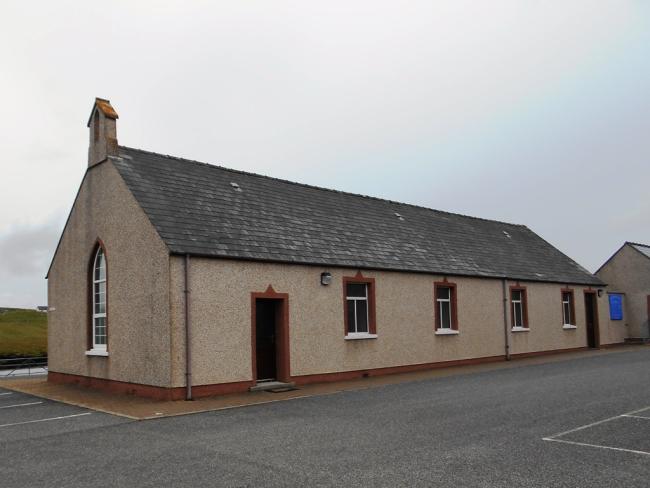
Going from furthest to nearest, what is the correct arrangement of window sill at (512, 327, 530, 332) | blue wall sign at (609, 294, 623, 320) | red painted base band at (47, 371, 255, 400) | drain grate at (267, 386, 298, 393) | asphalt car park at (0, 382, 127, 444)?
1. blue wall sign at (609, 294, 623, 320)
2. window sill at (512, 327, 530, 332)
3. drain grate at (267, 386, 298, 393)
4. red painted base band at (47, 371, 255, 400)
5. asphalt car park at (0, 382, 127, 444)

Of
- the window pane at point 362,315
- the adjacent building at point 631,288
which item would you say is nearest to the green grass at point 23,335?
the window pane at point 362,315

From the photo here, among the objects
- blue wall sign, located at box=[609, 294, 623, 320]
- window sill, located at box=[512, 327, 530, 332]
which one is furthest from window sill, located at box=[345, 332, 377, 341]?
blue wall sign, located at box=[609, 294, 623, 320]

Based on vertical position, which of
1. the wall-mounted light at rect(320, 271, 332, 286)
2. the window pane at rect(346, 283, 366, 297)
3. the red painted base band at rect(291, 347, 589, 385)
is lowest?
the red painted base band at rect(291, 347, 589, 385)

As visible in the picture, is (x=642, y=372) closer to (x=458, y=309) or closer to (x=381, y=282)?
(x=458, y=309)

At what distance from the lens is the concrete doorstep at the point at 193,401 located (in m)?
12.5

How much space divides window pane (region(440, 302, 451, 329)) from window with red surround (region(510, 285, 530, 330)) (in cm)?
425

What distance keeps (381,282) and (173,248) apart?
7249 millimetres

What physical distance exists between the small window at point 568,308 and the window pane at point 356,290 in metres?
13.2

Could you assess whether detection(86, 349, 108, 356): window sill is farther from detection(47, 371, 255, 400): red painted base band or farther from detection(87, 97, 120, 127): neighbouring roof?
detection(87, 97, 120, 127): neighbouring roof

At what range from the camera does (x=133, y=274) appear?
15391 millimetres

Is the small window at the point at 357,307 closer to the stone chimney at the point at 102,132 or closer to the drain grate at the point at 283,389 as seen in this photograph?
the drain grate at the point at 283,389

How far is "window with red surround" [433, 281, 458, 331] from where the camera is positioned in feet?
68.9

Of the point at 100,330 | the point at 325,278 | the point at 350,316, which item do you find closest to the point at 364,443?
the point at 325,278

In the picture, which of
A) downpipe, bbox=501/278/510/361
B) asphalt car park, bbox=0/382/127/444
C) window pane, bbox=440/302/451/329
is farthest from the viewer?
downpipe, bbox=501/278/510/361
